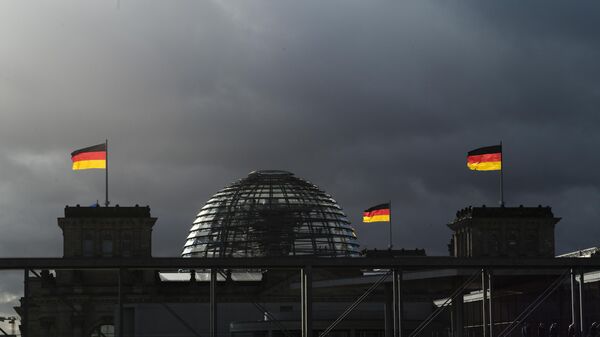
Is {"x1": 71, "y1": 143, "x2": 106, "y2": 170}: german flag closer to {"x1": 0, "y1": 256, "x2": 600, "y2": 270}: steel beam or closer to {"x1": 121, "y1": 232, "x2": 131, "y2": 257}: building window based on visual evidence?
{"x1": 121, "y1": 232, "x2": 131, "y2": 257}: building window

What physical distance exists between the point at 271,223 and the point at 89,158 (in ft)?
148

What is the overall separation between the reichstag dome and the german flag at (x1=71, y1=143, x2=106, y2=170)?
41.0 metres

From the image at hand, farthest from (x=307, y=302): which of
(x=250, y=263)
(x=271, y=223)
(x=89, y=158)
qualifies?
(x=271, y=223)

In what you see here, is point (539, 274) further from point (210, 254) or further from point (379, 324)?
point (210, 254)

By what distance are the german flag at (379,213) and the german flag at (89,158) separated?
37.6 m

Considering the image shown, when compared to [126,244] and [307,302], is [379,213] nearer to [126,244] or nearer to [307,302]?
[126,244]

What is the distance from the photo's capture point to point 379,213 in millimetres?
159500

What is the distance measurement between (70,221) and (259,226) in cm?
2451

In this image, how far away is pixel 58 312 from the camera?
153 meters

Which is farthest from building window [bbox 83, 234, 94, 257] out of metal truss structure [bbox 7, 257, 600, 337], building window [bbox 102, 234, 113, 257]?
metal truss structure [bbox 7, 257, 600, 337]

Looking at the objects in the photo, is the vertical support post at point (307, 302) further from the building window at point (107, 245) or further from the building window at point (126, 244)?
the building window at point (107, 245)

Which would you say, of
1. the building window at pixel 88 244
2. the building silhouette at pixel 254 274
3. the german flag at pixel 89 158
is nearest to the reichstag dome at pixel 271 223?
the building silhouette at pixel 254 274

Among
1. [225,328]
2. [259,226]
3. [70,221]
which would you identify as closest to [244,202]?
[259,226]

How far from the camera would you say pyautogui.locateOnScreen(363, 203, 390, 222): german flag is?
158625mm
